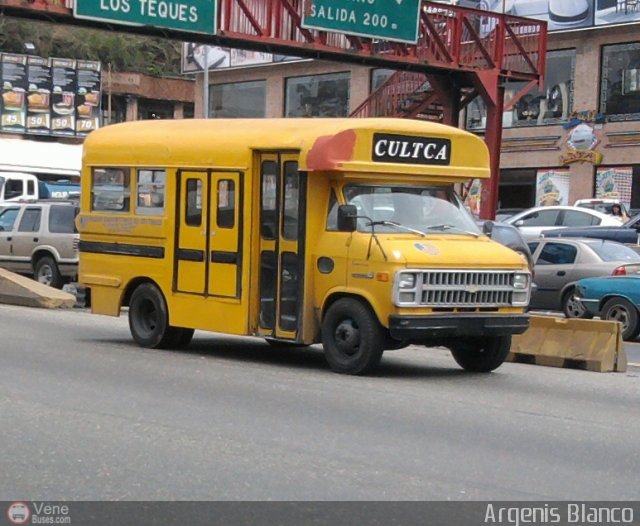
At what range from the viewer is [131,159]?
49.0ft

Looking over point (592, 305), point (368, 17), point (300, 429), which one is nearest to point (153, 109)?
point (368, 17)

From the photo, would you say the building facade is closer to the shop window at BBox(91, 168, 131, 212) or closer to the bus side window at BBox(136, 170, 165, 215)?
the shop window at BBox(91, 168, 131, 212)

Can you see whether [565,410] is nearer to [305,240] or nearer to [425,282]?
[425,282]

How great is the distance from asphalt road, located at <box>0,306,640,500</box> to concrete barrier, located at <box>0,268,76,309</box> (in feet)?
22.6

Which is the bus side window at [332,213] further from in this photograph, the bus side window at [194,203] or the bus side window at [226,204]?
the bus side window at [194,203]

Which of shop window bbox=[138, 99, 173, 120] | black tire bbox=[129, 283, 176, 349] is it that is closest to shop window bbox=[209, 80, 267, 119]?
shop window bbox=[138, 99, 173, 120]

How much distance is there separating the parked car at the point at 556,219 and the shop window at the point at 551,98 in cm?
1125

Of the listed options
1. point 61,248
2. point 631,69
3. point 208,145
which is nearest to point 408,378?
point 208,145

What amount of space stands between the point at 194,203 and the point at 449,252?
3.26 meters

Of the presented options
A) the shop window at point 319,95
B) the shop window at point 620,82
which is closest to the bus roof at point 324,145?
the shop window at point 620,82

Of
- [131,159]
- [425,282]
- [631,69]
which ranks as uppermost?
[631,69]

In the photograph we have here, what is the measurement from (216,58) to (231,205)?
4080cm

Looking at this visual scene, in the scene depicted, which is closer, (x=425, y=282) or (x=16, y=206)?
(x=425, y=282)

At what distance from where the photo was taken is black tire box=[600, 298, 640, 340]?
1827 cm
